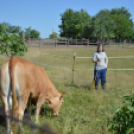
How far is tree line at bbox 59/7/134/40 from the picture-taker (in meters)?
44.9

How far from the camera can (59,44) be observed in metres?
31.6

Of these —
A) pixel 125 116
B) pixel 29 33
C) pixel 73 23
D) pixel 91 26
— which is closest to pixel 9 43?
Answer: pixel 125 116

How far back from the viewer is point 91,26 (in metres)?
47.6

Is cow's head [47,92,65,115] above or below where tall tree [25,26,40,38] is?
below

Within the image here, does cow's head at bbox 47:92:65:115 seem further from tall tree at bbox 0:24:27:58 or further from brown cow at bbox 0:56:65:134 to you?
Answer: tall tree at bbox 0:24:27:58

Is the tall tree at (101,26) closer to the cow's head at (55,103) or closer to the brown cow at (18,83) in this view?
the cow's head at (55,103)

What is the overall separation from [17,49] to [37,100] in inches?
112

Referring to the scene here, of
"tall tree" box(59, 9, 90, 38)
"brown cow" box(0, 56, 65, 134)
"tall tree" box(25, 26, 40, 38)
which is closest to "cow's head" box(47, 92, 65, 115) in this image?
"brown cow" box(0, 56, 65, 134)

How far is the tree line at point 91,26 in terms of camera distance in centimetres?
4491

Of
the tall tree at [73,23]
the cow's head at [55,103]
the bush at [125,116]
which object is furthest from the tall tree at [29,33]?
the tall tree at [73,23]

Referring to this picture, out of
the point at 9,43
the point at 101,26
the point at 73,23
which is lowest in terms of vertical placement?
the point at 9,43

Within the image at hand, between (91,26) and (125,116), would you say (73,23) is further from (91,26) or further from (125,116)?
(125,116)

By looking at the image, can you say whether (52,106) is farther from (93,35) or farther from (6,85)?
(93,35)

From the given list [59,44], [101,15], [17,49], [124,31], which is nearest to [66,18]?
[101,15]
